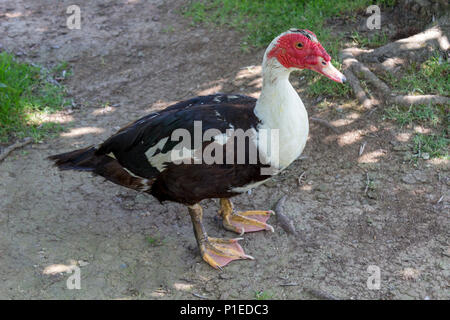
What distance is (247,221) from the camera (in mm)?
3754

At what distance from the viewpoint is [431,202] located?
12.0ft

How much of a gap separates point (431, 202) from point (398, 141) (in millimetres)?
691

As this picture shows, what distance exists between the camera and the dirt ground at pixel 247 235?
3234 mm

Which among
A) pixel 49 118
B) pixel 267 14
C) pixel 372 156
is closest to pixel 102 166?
pixel 49 118

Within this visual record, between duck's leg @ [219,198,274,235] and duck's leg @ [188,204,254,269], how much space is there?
22 centimetres

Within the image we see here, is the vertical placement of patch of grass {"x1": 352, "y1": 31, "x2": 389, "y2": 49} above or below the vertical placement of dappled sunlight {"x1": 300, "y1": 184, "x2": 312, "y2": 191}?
above

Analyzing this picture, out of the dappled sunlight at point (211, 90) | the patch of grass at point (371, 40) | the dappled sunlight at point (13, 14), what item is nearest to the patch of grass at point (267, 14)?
the patch of grass at point (371, 40)

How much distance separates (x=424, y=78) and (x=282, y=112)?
2.15 m

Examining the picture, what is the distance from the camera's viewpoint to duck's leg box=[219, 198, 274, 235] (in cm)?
372

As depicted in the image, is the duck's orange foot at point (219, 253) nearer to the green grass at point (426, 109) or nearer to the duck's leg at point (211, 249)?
the duck's leg at point (211, 249)

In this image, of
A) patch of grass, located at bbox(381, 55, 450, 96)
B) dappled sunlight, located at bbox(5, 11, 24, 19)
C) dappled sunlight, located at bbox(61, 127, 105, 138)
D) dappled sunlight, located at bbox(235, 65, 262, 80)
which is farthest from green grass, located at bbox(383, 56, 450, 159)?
dappled sunlight, located at bbox(5, 11, 24, 19)

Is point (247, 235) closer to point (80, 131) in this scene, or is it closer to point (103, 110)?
point (80, 131)

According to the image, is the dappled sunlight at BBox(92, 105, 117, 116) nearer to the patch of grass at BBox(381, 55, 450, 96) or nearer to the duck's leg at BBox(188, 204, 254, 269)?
the duck's leg at BBox(188, 204, 254, 269)

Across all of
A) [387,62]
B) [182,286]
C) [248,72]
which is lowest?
[182,286]
